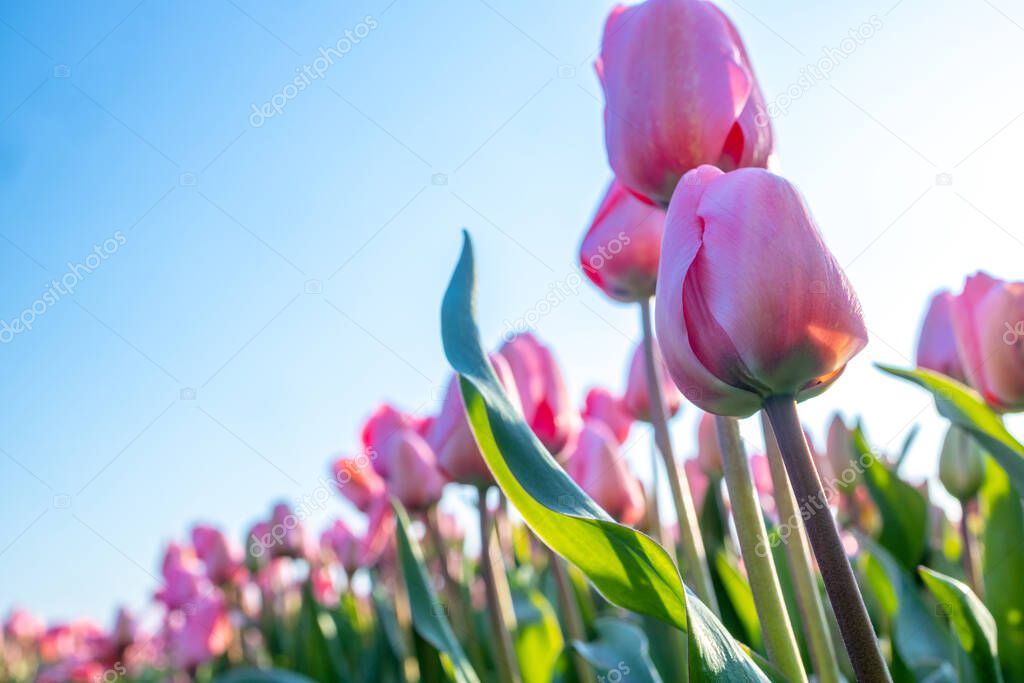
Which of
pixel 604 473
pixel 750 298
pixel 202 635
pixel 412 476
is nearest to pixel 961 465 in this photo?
pixel 604 473

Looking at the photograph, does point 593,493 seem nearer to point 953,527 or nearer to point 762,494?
point 762,494

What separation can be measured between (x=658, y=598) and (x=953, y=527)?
1973mm

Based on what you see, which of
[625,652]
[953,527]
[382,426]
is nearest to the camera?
[625,652]

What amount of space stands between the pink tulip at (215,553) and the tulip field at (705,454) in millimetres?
988

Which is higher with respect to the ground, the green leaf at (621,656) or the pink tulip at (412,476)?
the green leaf at (621,656)

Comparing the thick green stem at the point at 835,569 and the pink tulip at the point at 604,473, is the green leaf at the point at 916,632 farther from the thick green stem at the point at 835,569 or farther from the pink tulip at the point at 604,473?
the thick green stem at the point at 835,569

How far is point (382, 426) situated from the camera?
185 centimetres

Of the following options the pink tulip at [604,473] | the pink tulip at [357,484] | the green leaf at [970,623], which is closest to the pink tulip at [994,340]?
the green leaf at [970,623]

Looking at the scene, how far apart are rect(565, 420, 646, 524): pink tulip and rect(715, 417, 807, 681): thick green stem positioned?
0.62 metres

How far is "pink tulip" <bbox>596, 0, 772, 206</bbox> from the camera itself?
0.68 m

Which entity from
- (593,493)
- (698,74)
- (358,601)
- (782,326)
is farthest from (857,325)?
(358,601)

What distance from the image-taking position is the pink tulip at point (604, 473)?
1.27m

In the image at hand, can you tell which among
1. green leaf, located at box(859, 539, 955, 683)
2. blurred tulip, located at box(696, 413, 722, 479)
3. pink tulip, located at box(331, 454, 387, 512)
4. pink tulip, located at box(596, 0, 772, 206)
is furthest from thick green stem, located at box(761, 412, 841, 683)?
pink tulip, located at box(331, 454, 387, 512)

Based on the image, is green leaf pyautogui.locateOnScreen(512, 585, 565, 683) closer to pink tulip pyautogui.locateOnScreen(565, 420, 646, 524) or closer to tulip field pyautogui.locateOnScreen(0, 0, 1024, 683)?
tulip field pyautogui.locateOnScreen(0, 0, 1024, 683)
